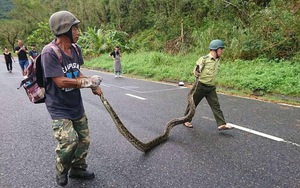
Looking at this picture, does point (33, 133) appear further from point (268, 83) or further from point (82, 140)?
point (268, 83)

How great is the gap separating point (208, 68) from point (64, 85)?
286cm

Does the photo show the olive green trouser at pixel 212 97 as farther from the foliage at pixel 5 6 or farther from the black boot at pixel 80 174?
the foliage at pixel 5 6

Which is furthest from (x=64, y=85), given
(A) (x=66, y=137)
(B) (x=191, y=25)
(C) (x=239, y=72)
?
(B) (x=191, y=25)

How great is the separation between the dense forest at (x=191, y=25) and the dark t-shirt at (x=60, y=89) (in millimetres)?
8837

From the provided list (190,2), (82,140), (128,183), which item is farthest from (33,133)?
(190,2)

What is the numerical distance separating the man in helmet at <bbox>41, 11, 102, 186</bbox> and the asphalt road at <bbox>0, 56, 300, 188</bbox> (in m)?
0.59

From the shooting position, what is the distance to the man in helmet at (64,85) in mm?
2404

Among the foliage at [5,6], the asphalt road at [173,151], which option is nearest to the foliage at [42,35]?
the asphalt road at [173,151]

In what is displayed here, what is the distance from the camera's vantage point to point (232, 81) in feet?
28.3

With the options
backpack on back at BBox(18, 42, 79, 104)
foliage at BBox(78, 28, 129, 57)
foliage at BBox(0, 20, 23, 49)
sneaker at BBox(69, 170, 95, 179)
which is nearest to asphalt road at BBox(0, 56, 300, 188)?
sneaker at BBox(69, 170, 95, 179)

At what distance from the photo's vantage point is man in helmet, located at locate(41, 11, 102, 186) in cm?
240

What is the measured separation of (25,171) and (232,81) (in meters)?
7.16

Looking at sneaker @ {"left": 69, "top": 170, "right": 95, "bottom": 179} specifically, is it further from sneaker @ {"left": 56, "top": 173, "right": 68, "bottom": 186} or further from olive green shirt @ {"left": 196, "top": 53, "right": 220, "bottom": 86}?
olive green shirt @ {"left": 196, "top": 53, "right": 220, "bottom": 86}

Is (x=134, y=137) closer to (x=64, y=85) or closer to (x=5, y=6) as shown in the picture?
(x=64, y=85)
